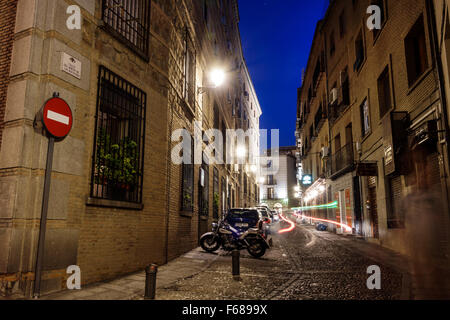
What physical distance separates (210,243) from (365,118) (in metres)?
9.32

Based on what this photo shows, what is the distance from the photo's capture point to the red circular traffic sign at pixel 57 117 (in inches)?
209

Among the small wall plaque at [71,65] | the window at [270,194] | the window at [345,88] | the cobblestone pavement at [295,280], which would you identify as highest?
the window at [345,88]

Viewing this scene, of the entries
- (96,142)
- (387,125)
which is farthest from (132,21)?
(387,125)

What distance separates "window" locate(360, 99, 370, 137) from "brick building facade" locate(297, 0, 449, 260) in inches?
1.8

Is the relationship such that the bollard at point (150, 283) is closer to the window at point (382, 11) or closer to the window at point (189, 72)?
the window at point (189, 72)

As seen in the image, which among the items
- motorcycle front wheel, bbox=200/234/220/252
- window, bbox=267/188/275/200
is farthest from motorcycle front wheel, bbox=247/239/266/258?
window, bbox=267/188/275/200

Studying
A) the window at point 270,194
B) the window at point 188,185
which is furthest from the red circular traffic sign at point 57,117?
the window at point 270,194

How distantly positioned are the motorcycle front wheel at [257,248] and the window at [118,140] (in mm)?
4232

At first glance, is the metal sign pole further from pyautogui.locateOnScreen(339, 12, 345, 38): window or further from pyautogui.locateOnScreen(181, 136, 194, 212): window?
pyautogui.locateOnScreen(339, 12, 345, 38): window

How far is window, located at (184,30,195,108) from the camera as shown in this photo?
12.5 m

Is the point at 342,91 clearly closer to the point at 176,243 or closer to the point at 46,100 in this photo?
the point at 176,243

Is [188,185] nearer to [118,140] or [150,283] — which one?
[118,140]

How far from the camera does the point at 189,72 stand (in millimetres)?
13523
